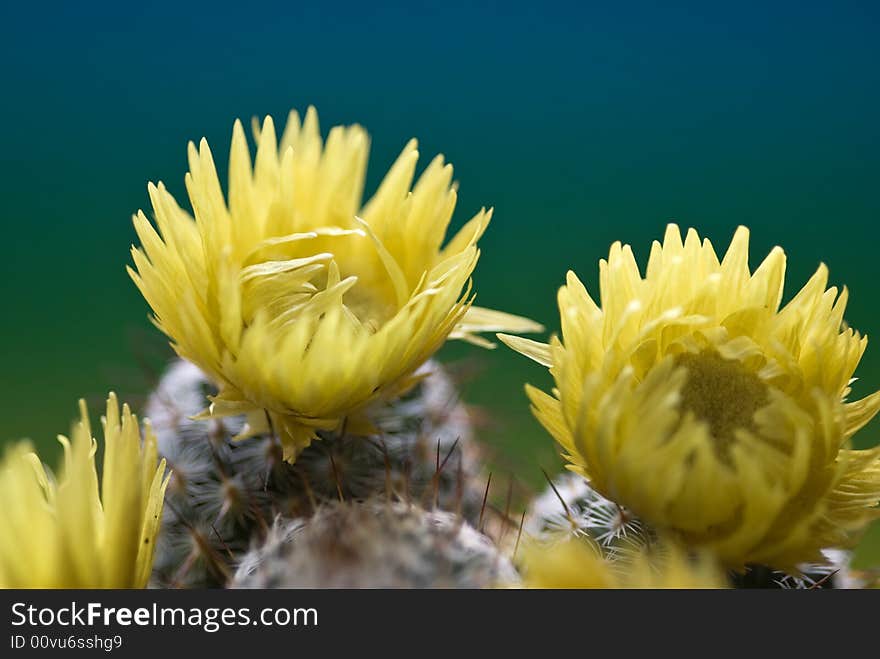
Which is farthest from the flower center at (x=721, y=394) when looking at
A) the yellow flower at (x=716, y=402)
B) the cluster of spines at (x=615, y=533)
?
the cluster of spines at (x=615, y=533)

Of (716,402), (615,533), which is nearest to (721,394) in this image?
(716,402)

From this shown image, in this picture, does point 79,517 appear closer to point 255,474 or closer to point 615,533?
point 255,474

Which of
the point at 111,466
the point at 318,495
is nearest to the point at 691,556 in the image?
the point at 318,495

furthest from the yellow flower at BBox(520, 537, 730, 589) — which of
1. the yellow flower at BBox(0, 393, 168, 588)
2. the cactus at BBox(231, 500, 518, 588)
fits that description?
the yellow flower at BBox(0, 393, 168, 588)

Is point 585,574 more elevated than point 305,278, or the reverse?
point 305,278

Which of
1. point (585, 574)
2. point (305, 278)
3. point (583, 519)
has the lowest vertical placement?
point (585, 574)

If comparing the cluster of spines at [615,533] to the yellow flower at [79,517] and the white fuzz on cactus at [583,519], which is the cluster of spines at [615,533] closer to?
the white fuzz on cactus at [583,519]
